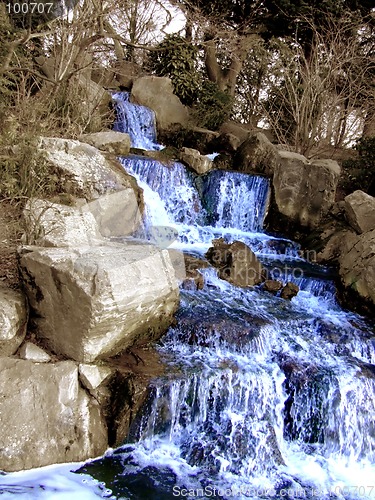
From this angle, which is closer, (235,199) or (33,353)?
(33,353)

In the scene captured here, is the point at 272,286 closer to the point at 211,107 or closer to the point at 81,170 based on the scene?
the point at 81,170

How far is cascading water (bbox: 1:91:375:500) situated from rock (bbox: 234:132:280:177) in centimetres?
381

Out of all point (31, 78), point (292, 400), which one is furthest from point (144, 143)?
point (292, 400)

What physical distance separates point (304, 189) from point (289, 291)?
290 cm

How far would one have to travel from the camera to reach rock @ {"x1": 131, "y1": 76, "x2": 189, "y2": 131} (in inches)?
402

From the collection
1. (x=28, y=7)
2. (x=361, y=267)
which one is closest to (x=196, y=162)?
(x=361, y=267)

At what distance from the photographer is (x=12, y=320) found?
11.5 ft

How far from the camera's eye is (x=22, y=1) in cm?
852

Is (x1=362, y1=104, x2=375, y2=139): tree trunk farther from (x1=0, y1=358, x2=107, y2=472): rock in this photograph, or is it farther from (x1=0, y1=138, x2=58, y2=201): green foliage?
(x1=0, y1=358, x2=107, y2=472): rock

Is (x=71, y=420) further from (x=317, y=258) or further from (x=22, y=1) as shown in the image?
(x=22, y=1)

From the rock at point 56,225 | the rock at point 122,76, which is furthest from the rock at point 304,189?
the rock at point 122,76

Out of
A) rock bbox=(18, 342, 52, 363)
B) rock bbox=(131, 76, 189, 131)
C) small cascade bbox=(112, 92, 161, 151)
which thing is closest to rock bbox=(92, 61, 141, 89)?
rock bbox=(131, 76, 189, 131)

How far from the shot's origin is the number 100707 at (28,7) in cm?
828

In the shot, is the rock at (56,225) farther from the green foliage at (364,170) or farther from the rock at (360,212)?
the green foliage at (364,170)
